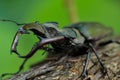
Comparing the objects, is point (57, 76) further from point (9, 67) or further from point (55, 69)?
point (9, 67)

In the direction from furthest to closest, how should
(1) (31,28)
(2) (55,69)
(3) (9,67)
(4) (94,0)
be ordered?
(4) (94,0) → (3) (9,67) → (2) (55,69) → (1) (31,28)

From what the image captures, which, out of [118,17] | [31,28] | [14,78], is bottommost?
[118,17]

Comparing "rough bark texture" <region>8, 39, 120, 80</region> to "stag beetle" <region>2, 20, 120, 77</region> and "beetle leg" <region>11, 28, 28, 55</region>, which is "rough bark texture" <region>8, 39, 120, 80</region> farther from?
"beetle leg" <region>11, 28, 28, 55</region>

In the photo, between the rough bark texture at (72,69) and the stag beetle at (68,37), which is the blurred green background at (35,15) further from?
the rough bark texture at (72,69)

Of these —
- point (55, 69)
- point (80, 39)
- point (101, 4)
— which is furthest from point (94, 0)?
point (55, 69)

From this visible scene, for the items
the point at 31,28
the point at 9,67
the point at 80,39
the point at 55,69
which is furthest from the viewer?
the point at 9,67

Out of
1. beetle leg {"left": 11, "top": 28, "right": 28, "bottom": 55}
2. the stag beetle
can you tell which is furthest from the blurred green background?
beetle leg {"left": 11, "top": 28, "right": 28, "bottom": 55}

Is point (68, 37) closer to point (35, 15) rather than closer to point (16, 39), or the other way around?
point (16, 39)
